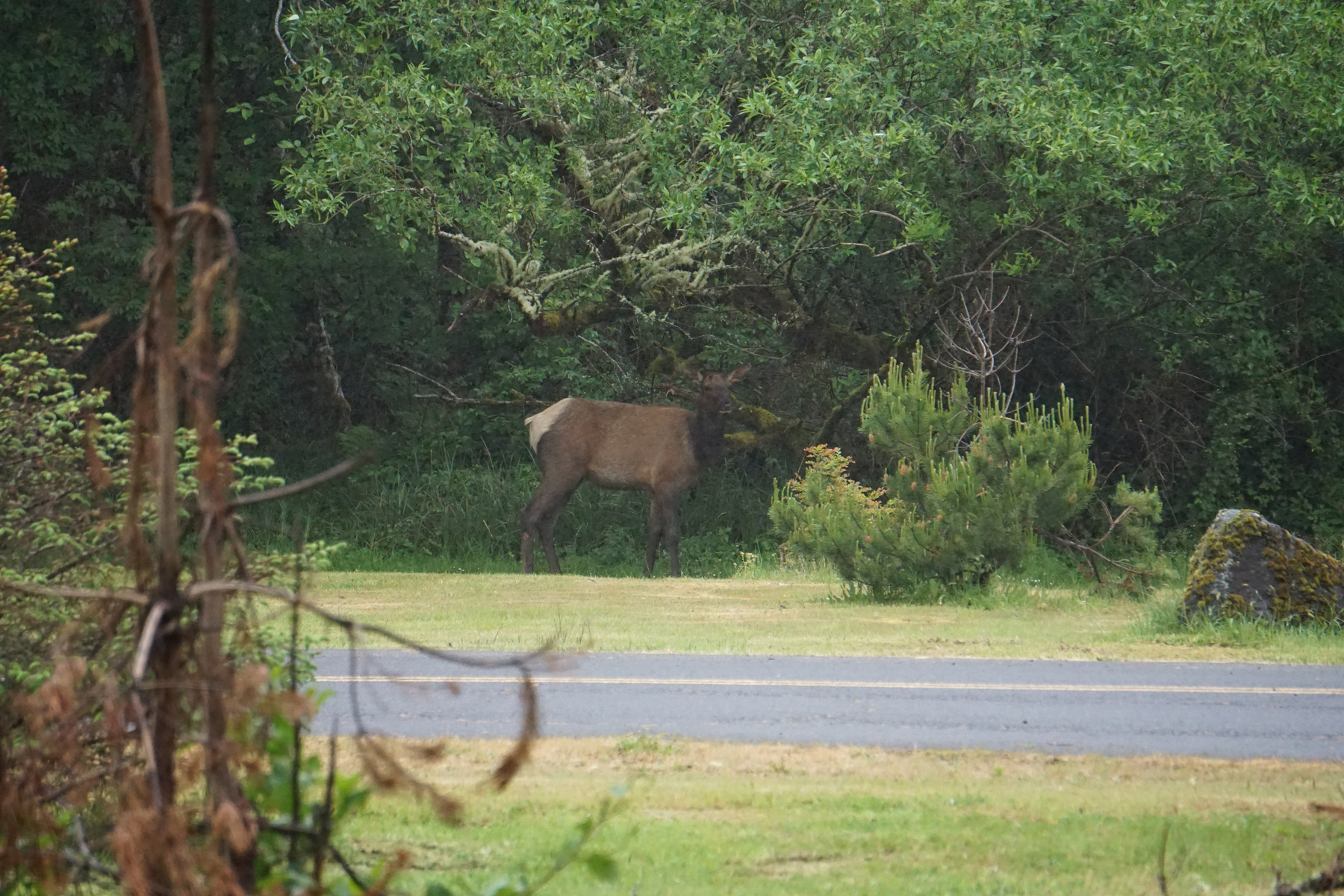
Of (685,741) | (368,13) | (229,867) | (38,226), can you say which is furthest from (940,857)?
(38,226)

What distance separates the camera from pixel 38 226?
22.5 m

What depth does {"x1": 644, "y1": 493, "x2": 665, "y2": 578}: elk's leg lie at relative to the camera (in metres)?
19.8

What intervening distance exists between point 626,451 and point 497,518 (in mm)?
3434

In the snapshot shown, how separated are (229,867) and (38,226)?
21.3 meters

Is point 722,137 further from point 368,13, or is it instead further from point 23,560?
point 23,560

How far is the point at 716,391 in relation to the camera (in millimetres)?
19250

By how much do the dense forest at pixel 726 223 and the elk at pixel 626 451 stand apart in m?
0.77

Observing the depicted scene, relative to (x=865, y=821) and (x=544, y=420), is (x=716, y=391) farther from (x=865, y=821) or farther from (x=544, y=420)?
(x=865, y=821)

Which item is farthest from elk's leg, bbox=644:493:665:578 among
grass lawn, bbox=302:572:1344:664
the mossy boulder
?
the mossy boulder

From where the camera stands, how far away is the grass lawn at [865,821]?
533 centimetres

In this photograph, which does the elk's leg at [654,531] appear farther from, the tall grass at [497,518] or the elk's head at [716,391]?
the tall grass at [497,518]

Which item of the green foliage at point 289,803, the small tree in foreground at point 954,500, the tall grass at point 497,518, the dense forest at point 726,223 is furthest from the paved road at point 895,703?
the tall grass at point 497,518

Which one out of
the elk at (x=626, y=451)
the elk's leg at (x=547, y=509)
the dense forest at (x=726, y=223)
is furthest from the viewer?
the elk's leg at (x=547, y=509)

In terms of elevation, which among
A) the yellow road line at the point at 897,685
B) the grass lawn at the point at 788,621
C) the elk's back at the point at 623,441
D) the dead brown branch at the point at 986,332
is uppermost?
the dead brown branch at the point at 986,332
